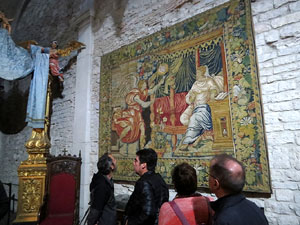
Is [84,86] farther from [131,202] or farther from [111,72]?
[131,202]

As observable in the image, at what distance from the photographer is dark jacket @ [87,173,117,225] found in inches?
78.7

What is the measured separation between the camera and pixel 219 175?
120 centimetres

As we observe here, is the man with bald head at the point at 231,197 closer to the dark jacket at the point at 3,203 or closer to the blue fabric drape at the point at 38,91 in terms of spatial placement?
the dark jacket at the point at 3,203

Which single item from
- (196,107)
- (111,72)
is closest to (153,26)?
(111,72)

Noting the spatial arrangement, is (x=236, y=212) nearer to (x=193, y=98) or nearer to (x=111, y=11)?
(x=193, y=98)

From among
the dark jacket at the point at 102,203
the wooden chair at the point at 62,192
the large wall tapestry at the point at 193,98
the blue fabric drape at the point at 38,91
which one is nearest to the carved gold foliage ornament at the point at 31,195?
the wooden chair at the point at 62,192

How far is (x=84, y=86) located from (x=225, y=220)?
3920 mm

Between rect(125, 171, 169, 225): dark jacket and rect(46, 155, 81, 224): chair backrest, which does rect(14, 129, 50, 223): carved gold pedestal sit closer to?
rect(46, 155, 81, 224): chair backrest

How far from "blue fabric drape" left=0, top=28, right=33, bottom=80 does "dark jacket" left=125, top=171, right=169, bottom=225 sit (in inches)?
139

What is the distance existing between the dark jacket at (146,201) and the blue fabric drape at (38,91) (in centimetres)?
296

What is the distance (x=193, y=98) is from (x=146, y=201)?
159cm

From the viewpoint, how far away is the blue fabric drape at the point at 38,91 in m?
4.05

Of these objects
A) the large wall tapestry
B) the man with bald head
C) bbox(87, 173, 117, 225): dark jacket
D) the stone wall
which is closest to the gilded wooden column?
Answer: the stone wall

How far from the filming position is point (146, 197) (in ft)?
5.57
